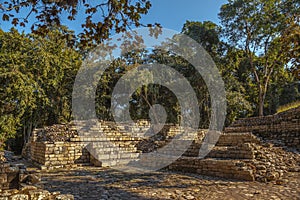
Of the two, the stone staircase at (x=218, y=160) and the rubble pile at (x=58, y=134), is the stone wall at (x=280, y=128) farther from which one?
the rubble pile at (x=58, y=134)

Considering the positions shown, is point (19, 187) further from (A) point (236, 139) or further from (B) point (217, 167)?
(A) point (236, 139)

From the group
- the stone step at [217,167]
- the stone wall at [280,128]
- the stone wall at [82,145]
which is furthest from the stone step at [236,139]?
the stone wall at [82,145]

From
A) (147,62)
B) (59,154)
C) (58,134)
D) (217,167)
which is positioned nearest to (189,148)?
(217,167)

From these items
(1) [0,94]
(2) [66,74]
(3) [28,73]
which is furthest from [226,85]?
(1) [0,94]

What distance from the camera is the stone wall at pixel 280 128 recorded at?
11.4 m

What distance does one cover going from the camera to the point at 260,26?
19500 millimetres

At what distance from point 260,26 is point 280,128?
10.1 meters

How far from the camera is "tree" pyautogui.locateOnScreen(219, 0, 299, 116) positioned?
19062 mm

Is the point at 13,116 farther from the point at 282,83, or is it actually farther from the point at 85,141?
the point at 282,83

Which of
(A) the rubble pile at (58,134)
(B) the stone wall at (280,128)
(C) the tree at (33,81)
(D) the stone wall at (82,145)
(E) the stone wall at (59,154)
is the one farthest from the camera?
(C) the tree at (33,81)

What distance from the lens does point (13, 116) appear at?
18438mm

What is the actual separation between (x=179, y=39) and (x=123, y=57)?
5318 mm

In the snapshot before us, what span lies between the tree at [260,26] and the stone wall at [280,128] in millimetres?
5410

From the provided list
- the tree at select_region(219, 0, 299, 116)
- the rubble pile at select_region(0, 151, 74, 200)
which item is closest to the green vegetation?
the tree at select_region(219, 0, 299, 116)
